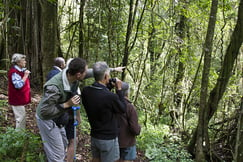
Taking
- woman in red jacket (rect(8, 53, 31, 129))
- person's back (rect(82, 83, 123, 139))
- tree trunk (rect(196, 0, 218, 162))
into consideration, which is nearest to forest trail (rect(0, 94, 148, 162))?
woman in red jacket (rect(8, 53, 31, 129))

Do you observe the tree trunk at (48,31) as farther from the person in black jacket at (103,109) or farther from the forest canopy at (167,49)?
the person in black jacket at (103,109)

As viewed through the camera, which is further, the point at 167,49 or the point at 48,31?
the point at 167,49

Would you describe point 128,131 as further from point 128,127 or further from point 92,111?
point 92,111

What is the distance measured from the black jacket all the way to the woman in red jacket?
5.78 feet

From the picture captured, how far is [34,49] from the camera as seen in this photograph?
7.36m

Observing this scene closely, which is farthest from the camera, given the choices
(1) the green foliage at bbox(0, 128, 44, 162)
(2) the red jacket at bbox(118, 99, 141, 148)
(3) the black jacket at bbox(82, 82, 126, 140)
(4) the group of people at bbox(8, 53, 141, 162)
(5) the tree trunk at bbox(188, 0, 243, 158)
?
(5) the tree trunk at bbox(188, 0, 243, 158)

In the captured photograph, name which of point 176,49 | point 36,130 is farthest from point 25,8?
point 176,49

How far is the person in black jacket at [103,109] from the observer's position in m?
2.64

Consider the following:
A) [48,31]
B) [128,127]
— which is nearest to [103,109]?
[128,127]

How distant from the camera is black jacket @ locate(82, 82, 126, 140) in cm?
263

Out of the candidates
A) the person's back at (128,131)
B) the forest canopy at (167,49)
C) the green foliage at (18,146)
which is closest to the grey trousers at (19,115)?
the green foliage at (18,146)

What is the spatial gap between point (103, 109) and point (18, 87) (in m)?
2.05

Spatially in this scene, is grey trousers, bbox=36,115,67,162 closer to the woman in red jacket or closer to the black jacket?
the black jacket

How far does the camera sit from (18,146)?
3.06 meters
